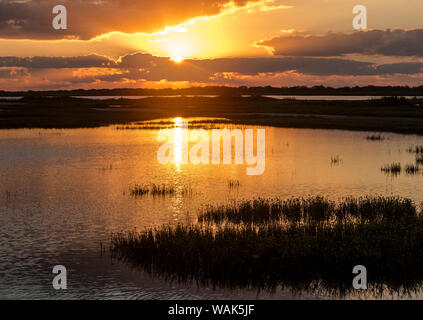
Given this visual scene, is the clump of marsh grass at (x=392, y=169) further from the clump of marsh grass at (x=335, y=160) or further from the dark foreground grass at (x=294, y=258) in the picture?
the dark foreground grass at (x=294, y=258)

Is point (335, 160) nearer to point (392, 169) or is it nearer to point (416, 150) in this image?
point (392, 169)

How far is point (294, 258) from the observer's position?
16.6 m

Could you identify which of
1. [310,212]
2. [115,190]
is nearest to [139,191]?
[115,190]

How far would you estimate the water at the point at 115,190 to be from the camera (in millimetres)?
16438

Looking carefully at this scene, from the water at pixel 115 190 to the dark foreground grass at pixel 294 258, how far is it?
2.48ft

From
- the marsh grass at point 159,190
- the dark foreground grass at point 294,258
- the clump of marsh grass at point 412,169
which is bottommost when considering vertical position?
the dark foreground grass at point 294,258

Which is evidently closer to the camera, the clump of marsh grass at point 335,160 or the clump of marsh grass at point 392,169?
the clump of marsh grass at point 392,169

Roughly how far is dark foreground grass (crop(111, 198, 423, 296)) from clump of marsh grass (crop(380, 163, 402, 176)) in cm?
1957

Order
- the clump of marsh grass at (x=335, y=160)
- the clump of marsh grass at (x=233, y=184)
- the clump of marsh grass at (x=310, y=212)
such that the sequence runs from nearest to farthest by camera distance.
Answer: the clump of marsh grass at (x=310, y=212) < the clump of marsh grass at (x=233, y=184) < the clump of marsh grass at (x=335, y=160)

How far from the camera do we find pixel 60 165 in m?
42.4

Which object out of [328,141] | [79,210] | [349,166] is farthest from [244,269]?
[328,141]

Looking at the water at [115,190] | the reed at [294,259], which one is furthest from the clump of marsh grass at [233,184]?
the reed at [294,259]

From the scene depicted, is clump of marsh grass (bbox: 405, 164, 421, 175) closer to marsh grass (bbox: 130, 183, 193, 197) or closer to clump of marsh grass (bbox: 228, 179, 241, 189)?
clump of marsh grass (bbox: 228, 179, 241, 189)
